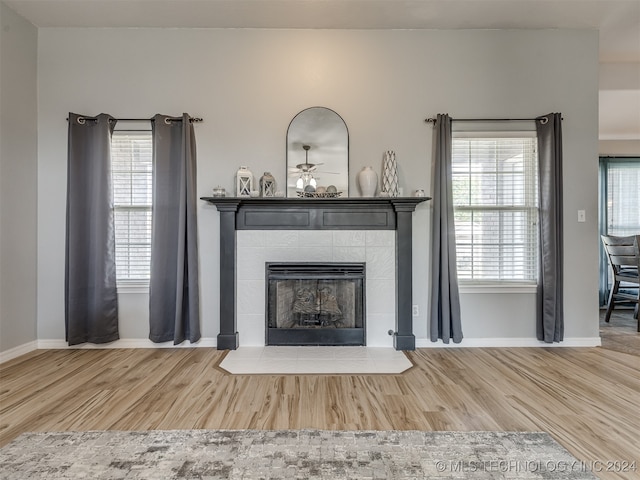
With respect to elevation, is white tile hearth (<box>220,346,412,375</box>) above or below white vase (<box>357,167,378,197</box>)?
below

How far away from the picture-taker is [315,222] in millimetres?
3066

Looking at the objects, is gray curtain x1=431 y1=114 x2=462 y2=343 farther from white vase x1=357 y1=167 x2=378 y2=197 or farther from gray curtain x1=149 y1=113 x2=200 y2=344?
gray curtain x1=149 y1=113 x2=200 y2=344

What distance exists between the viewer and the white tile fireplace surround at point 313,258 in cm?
307

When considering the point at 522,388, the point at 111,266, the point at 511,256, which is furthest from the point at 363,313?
the point at 111,266

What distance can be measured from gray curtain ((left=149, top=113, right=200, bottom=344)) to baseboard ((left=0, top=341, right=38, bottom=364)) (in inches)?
43.1

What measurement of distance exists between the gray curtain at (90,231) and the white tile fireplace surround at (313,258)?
3.88ft

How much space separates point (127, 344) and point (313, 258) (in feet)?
6.25

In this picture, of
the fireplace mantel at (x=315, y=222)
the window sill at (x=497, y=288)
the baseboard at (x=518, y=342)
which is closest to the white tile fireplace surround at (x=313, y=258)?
the fireplace mantel at (x=315, y=222)

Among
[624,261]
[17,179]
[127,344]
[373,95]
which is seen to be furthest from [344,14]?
[624,261]

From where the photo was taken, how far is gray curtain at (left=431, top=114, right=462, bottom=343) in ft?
9.92

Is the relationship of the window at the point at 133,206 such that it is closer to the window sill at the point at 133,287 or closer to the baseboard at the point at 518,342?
the window sill at the point at 133,287

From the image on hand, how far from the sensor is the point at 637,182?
5.21 m

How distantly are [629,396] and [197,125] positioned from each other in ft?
12.8

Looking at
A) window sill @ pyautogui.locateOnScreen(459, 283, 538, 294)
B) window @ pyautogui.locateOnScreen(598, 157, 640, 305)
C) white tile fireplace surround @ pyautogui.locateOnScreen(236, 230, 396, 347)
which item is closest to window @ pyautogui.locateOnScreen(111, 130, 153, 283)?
white tile fireplace surround @ pyautogui.locateOnScreen(236, 230, 396, 347)
